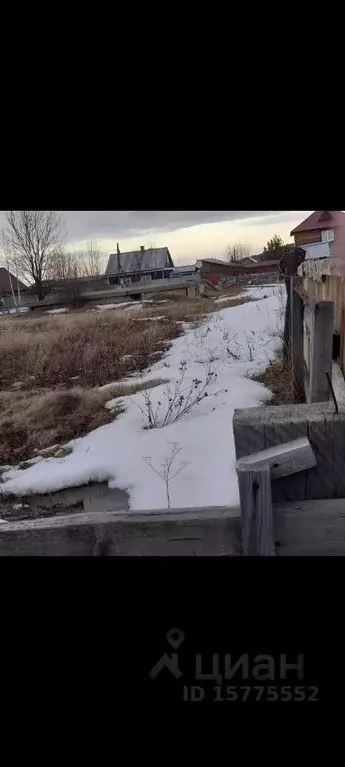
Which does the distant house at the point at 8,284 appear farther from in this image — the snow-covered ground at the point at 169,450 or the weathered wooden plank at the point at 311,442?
the weathered wooden plank at the point at 311,442

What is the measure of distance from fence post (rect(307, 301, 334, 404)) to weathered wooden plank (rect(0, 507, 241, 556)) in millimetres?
896

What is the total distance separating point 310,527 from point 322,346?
3.14 ft

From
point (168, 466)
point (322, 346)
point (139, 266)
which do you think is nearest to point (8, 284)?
point (139, 266)

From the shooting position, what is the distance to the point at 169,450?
4.63 metres

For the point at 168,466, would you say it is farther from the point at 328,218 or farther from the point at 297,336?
the point at 328,218

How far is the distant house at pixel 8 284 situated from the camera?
1689cm

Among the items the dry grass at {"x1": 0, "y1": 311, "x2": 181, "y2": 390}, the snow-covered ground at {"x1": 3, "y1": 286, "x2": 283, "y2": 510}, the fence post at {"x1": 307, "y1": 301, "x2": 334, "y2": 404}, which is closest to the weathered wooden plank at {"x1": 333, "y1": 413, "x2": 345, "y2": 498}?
the fence post at {"x1": 307, "y1": 301, "x2": 334, "y2": 404}

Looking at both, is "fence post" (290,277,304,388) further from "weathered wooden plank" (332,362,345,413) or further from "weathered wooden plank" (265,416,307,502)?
"weathered wooden plank" (265,416,307,502)
